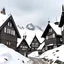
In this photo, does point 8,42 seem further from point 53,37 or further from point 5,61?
point 5,61

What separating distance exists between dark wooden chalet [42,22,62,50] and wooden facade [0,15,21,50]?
42.1 feet

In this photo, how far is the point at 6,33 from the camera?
53344 mm

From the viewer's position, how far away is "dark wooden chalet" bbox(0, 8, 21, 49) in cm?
5178

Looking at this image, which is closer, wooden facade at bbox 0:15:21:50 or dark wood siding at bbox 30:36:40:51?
wooden facade at bbox 0:15:21:50

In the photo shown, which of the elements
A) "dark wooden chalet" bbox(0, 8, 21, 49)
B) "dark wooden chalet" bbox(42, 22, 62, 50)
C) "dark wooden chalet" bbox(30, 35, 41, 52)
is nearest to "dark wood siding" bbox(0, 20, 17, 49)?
"dark wooden chalet" bbox(0, 8, 21, 49)

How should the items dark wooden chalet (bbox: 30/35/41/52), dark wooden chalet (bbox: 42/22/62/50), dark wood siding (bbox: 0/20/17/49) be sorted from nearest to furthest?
1. dark wood siding (bbox: 0/20/17/49)
2. dark wooden chalet (bbox: 42/22/62/50)
3. dark wooden chalet (bbox: 30/35/41/52)

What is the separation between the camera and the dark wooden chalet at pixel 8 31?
170 feet

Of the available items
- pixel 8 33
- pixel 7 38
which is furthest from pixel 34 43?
pixel 7 38

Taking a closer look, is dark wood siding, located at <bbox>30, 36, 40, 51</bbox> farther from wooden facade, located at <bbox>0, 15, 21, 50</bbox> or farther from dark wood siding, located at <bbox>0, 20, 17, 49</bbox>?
dark wood siding, located at <bbox>0, 20, 17, 49</bbox>

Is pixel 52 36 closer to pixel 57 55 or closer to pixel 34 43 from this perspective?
pixel 57 55

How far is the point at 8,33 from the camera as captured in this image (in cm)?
5416

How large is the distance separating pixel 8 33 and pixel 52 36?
55.4 feet

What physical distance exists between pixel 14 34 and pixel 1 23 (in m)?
6.76

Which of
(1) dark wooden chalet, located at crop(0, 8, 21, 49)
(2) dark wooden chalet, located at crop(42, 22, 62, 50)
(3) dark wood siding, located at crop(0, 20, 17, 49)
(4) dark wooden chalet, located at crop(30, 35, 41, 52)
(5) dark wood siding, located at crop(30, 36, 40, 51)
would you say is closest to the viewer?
(3) dark wood siding, located at crop(0, 20, 17, 49)
